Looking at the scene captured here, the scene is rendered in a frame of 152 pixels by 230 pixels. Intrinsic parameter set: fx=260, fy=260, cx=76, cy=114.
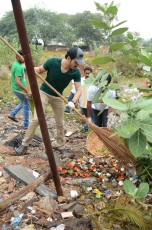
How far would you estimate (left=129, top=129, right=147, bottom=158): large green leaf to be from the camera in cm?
124

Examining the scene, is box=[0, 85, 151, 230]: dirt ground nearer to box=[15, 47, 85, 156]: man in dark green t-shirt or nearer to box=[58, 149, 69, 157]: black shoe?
box=[58, 149, 69, 157]: black shoe

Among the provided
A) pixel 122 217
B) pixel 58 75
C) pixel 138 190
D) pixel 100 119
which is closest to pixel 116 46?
pixel 138 190

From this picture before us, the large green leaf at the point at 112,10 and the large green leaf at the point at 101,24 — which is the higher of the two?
the large green leaf at the point at 112,10

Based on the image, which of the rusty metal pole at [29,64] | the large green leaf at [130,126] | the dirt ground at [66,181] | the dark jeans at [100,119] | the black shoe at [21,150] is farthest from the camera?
the dark jeans at [100,119]

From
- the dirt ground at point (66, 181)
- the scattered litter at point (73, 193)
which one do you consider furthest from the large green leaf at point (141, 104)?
the scattered litter at point (73, 193)

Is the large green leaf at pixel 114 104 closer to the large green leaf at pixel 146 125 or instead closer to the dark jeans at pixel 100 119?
the large green leaf at pixel 146 125

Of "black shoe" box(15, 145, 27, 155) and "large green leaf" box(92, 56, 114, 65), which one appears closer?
"large green leaf" box(92, 56, 114, 65)

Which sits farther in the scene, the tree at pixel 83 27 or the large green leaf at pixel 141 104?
the tree at pixel 83 27

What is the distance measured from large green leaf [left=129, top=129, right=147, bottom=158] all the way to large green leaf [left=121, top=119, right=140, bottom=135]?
8cm

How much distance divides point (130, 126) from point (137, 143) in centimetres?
12

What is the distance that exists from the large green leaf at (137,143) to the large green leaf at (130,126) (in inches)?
3.0

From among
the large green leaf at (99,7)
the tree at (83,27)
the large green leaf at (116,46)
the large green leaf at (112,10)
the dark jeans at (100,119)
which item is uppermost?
the tree at (83,27)

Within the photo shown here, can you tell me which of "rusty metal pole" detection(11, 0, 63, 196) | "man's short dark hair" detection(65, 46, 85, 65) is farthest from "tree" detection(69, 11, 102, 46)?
"rusty metal pole" detection(11, 0, 63, 196)

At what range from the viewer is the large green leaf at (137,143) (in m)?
1.24
